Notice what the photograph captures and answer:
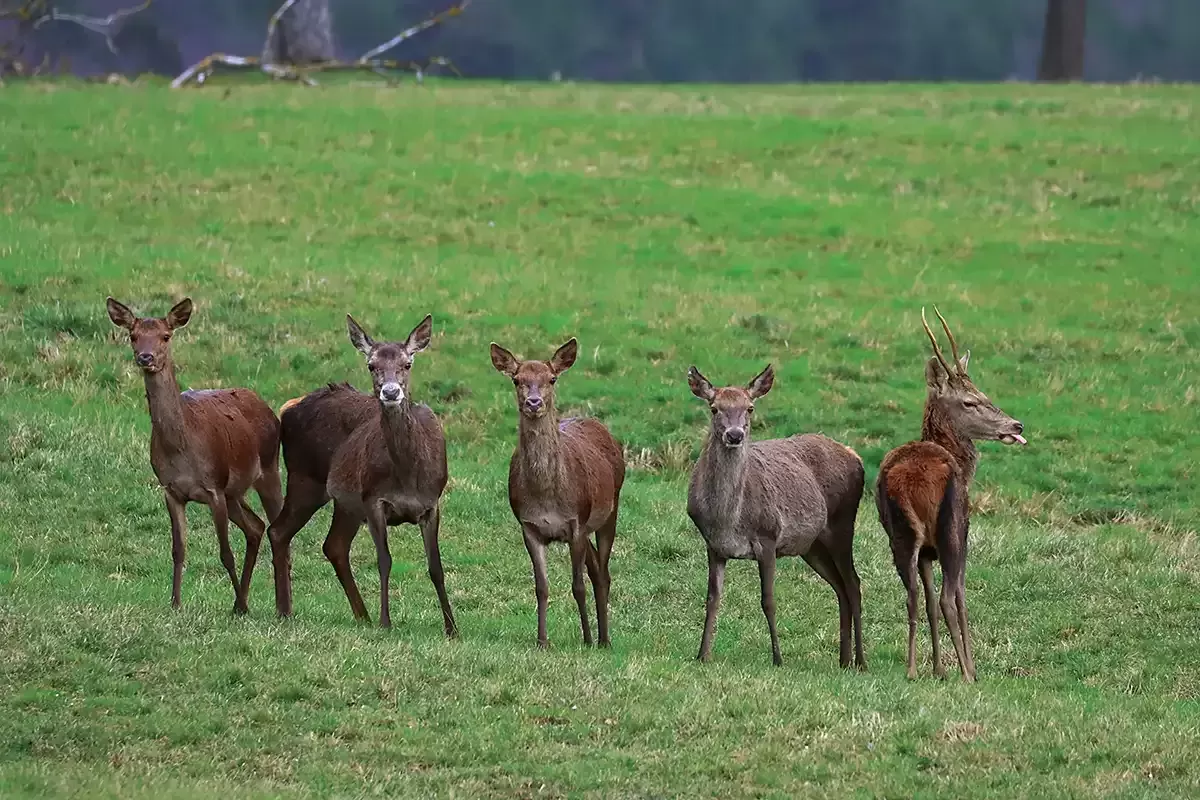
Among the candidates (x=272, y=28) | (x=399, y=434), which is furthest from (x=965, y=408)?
(x=272, y=28)

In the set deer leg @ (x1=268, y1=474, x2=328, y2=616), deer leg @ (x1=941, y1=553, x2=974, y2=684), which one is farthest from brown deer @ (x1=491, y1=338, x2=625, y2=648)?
deer leg @ (x1=941, y1=553, x2=974, y2=684)

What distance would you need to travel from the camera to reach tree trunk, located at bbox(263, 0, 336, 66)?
4281cm

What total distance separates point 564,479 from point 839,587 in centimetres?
221

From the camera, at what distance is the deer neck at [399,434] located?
12.6 metres

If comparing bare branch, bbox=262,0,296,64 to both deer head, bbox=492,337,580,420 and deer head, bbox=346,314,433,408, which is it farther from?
deer head, bbox=492,337,580,420

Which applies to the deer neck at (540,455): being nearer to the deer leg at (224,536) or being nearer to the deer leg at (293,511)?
the deer leg at (293,511)

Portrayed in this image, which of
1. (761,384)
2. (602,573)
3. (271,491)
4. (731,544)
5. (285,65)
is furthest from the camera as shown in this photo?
(285,65)

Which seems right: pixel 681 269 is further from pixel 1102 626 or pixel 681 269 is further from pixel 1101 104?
pixel 1101 104

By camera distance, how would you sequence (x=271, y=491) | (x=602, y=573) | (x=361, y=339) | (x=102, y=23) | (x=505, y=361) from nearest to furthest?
(x=505, y=361) → (x=361, y=339) → (x=602, y=573) → (x=271, y=491) → (x=102, y=23)

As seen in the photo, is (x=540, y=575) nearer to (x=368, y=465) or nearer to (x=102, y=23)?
(x=368, y=465)

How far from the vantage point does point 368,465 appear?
42.1 ft

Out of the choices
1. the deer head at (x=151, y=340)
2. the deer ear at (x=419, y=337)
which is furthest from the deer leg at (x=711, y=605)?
the deer head at (x=151, y=340)

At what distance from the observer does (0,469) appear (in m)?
16.4

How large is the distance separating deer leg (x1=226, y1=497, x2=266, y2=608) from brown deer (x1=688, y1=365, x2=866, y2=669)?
319 cm
